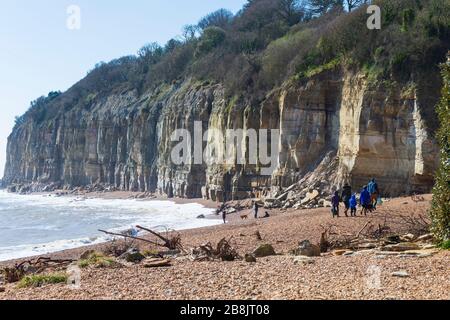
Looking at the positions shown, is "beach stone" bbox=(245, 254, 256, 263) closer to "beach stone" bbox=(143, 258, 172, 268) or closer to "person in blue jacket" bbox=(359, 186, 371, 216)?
"beach stone" bbox=(143, 258, 172, 268)

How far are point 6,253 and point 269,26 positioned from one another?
43691 millimetres

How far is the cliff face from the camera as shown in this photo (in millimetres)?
25797

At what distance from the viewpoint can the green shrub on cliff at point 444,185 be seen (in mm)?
10758

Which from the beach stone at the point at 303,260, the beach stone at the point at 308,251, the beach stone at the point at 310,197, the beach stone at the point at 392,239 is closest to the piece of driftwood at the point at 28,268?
the beach stone at the point at 308,251

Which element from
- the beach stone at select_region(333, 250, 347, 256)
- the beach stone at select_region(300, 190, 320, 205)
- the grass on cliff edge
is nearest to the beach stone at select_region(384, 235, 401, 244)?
the beach stone at select_region(333, 250, 347, 256)

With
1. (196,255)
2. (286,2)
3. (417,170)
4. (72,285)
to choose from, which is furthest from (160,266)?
(286,2)

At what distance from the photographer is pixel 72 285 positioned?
28.9ft

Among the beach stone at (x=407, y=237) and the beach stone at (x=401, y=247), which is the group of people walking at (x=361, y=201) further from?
the beach stone at (x=401, y=247)

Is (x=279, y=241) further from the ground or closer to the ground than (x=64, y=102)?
closer to the ground

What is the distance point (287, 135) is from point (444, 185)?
73.0ft

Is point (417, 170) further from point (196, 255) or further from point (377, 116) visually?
point (196, 255)

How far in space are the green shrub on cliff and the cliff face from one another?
13.5 meters

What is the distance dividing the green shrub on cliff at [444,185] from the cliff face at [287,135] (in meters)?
13.5
